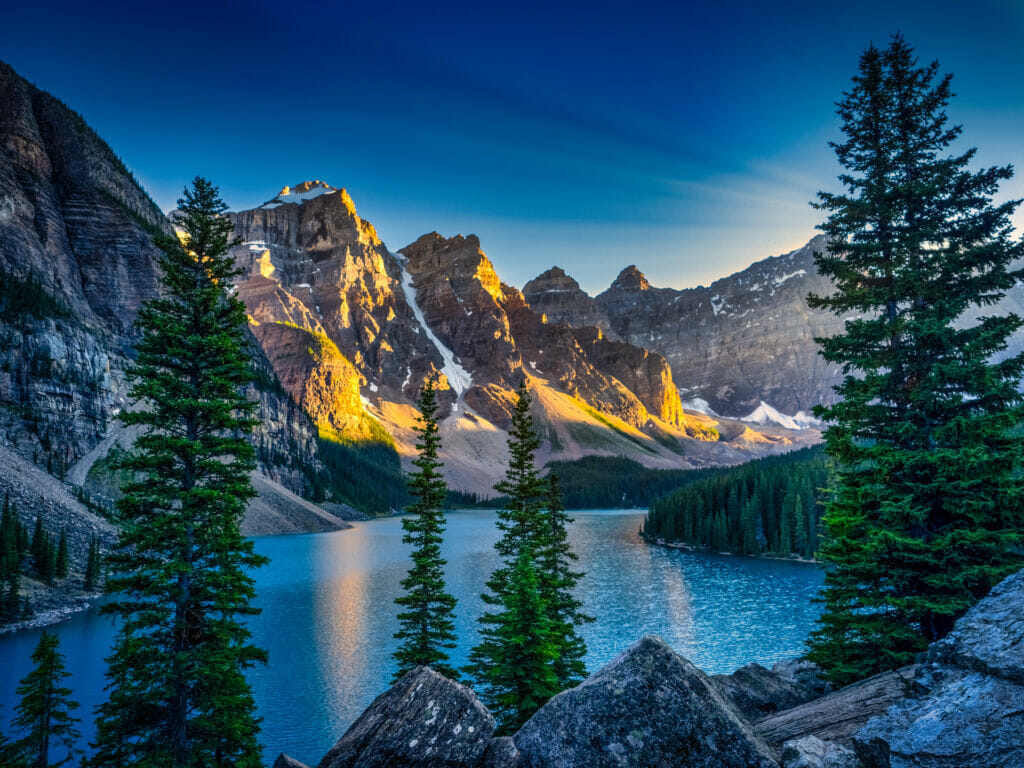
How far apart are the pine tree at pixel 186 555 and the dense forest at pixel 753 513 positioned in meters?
80.4

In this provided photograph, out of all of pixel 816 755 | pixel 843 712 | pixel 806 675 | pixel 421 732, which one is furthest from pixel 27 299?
pixel 816 755

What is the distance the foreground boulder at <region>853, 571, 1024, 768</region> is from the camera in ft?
22.4

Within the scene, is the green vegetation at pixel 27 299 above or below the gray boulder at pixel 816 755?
above

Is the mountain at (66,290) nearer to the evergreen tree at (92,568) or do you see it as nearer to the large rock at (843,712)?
the evergreen tree at (92,568)

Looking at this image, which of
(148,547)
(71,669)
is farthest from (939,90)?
(71,669)

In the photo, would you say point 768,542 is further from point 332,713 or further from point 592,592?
point 332,713

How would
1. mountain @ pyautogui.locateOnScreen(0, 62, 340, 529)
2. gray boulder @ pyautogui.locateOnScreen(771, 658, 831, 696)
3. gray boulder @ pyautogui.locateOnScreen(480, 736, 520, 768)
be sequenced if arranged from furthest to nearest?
mountain @ pyautogui.locateOnScreen(0, 62, 340, 529), gray boulder @ pyautogui.locateOnScreen(771, 658, 831, 696), gray boulder @ pyautogui.locateOnScreen(480, 736, 520, 768)

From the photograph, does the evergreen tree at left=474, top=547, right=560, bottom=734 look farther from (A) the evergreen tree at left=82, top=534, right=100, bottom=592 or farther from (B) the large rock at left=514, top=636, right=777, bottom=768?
(A) the evergreen tree at left=82, top=534, right=100, bottom=592

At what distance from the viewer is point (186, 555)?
1603 centimetres

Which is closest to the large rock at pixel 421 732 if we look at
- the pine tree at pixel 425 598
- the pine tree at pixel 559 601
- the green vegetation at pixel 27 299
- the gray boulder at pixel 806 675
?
the pine tree at pixel 559 601

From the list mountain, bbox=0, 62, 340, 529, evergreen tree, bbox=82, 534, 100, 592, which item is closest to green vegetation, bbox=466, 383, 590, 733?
A: evergreen tree, bbox=82, 534, 100, 592

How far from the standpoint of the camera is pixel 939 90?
16.3 m

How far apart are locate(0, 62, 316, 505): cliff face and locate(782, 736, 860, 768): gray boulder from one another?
72.6 m

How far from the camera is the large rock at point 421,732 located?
8719 millimetres
